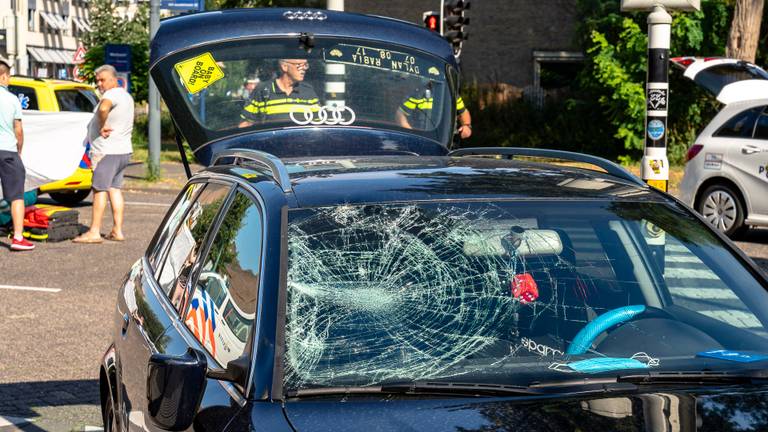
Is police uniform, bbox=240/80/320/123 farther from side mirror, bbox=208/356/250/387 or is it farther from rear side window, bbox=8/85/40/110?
rear side window, bbox=8/85/40/110

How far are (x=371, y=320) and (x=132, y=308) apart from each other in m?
1.59

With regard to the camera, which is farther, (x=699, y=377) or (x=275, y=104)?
(x=275, y=104)

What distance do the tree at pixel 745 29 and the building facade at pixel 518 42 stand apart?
462 inches

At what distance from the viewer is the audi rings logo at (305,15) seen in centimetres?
874

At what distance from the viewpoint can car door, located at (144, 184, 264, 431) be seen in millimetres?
3234

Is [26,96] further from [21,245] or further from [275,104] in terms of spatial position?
[275,104]

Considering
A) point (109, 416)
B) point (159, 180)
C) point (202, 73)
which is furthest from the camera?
point (159, 180)

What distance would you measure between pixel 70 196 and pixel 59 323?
9247 mm

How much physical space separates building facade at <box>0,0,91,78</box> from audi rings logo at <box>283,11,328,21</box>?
5863 cm

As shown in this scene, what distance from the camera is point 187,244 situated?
4539 millimetres

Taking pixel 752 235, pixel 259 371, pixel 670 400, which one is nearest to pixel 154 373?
pixel 259 371

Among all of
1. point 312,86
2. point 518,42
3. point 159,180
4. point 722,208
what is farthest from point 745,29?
point 312,86

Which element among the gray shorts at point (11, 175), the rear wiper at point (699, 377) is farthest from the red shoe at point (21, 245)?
the rear wiper at point (699, 377)

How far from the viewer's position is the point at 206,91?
8.54 meters
